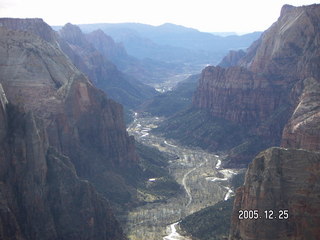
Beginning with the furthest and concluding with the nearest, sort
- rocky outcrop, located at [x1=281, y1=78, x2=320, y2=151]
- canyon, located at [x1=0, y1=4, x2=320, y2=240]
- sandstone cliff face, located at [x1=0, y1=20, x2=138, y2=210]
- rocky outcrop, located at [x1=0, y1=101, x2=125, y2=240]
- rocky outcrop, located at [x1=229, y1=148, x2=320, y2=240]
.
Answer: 1. sandstone cliff face, located at [x1=0, y1=20, x2=138, y2=210]
2. rocky outcrop, located at [x1=281, y1=78, x2=320, y2=151]
3. rocky outcrop, located at [x1=0, y1=101, x2=125, y2=240]
4. canyon, located at [x1=0, y1=4, x2=320, y2=240]
5. rocky outcrop, located at [x1=229, y1=148, x2=320, y2=240]

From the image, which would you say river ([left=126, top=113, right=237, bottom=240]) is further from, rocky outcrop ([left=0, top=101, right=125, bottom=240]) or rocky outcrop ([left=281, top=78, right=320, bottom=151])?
rocky outcrop ([left=281, top=78, right=320, bottom=151])

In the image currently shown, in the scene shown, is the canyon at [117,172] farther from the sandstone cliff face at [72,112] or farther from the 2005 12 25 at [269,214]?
the sandstone cliff face at [72,112]

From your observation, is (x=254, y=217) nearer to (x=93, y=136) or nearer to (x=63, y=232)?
(x=63, y=232)

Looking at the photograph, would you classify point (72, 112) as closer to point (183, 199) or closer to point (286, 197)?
point (183, 199)

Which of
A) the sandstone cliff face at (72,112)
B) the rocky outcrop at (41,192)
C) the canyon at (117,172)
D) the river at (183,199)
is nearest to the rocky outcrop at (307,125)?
the canyon at (117,172)

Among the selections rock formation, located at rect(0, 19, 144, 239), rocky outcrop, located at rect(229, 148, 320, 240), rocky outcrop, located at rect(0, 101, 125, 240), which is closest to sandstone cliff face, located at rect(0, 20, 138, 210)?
rock formation, located at rect(0, 19, 144, 239)

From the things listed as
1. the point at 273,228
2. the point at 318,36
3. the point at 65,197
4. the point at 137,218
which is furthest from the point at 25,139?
the point at 318,36
